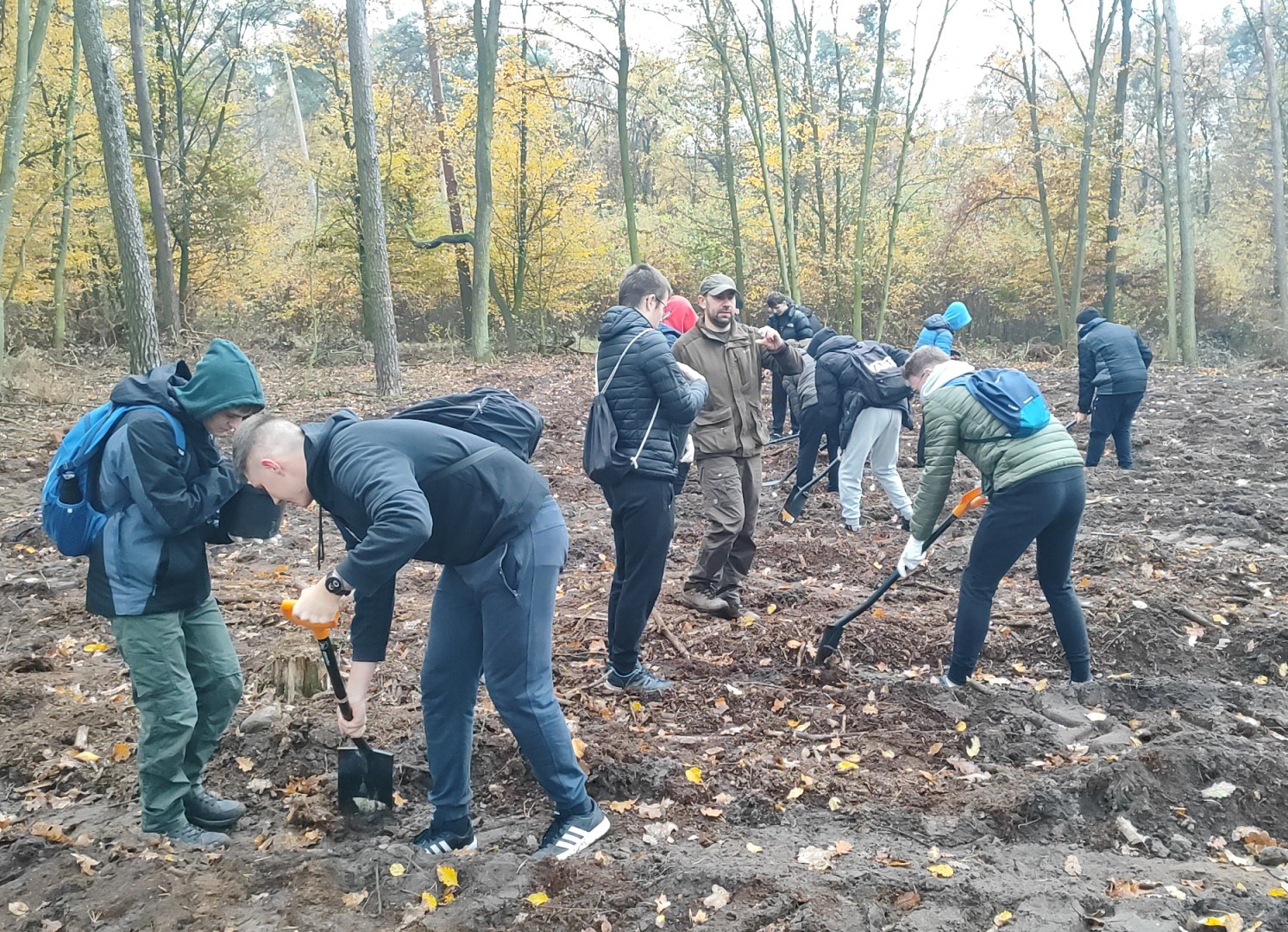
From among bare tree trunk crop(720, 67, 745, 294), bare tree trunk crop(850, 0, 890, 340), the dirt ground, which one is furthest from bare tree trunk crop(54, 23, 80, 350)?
bare tree trunk crop(850, 0, 890, 340)

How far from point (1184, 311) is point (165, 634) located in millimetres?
22707

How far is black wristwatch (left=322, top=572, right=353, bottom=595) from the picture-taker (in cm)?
282

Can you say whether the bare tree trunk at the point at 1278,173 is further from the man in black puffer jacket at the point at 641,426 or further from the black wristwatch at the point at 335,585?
the black wristwatch at the point at 335,585

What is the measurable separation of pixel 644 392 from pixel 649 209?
27805 millimetres

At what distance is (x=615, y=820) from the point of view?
3.73 m

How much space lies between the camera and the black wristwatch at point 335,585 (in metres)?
2.82

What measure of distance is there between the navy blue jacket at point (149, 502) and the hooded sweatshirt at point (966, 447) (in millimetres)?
3274

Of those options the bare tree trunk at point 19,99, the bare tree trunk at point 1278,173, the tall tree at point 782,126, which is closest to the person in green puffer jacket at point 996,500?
the bare tree trunk at point 19,99

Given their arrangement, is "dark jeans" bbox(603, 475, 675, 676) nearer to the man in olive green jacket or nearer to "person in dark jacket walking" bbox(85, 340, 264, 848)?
the man in olive green jacket

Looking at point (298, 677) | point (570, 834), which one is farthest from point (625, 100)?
point (570, 834)

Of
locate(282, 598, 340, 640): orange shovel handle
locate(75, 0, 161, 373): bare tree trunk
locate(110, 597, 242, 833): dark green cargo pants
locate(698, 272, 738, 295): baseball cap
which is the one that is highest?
locate(75, 0, 161, 373): bare tree trunk

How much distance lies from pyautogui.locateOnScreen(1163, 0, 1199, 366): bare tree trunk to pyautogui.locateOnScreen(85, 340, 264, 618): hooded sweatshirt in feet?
72.1

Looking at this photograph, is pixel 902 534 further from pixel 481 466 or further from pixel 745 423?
pixel 481 466

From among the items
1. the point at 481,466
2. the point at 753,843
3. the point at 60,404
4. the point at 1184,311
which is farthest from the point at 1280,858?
the point at 1184,311
